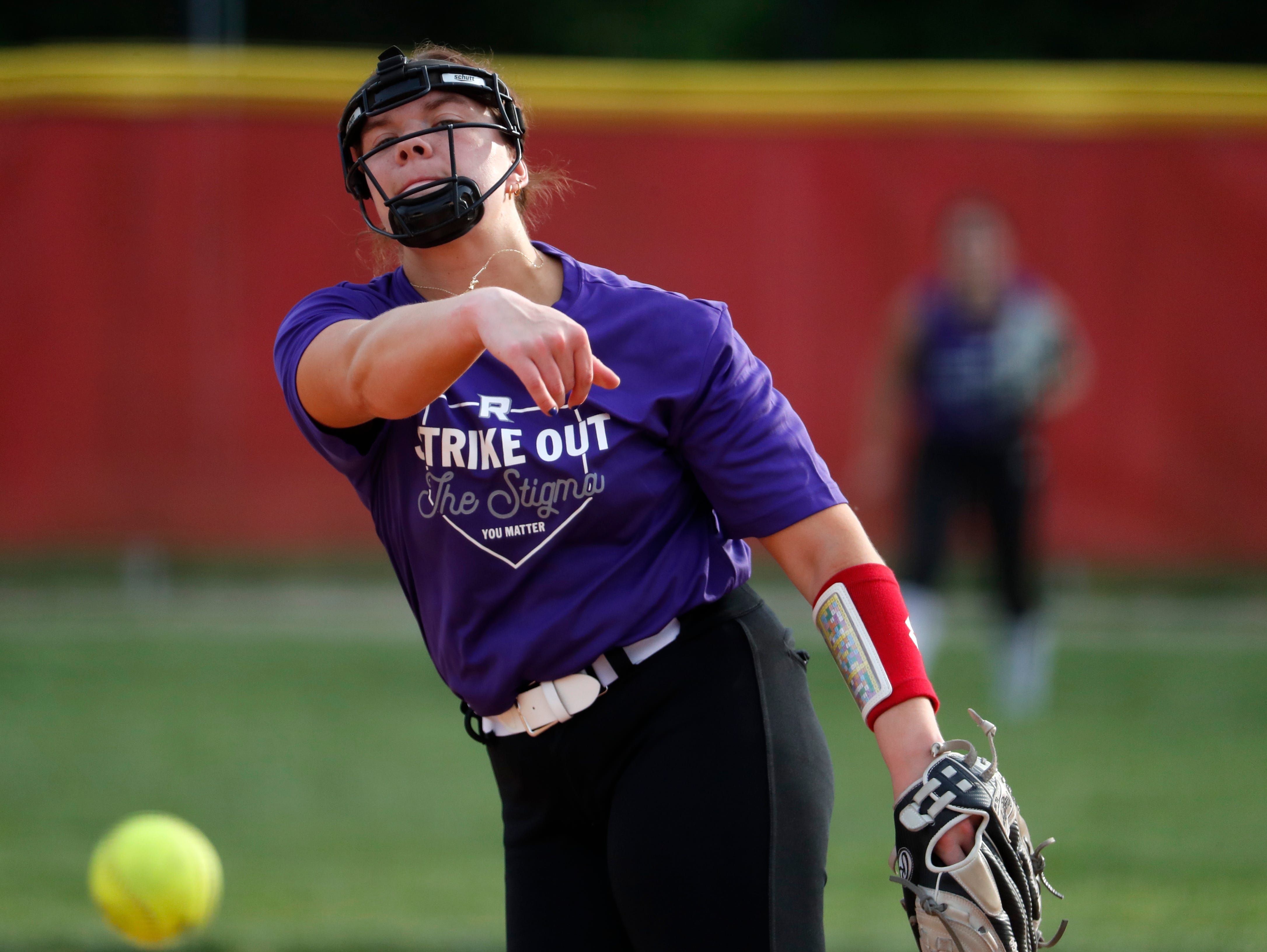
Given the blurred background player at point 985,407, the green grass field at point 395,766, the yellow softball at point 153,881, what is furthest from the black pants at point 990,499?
the yellow softball at point 153,881

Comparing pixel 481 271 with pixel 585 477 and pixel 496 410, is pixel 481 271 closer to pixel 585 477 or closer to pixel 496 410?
pixel 496 410

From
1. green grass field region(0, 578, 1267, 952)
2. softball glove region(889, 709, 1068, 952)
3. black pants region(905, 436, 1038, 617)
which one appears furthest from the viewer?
black pants region(905, 436, 1038, 617)

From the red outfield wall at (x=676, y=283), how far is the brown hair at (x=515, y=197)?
7.08 meters

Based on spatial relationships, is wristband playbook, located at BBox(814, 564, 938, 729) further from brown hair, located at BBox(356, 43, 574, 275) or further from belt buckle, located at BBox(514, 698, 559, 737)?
brown hair, located at BBox(356, 43, 574, 275)

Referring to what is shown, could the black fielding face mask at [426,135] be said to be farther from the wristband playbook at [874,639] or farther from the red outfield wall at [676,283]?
the red outfield wall at [676,283]

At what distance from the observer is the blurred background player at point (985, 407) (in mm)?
7438

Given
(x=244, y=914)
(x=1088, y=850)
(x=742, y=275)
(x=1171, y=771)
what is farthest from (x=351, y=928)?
(x=742, y=275)

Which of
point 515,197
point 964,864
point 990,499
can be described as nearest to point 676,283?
point 990,499

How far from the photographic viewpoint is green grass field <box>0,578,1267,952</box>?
480 centimetres

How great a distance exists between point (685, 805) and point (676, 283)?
326 inches

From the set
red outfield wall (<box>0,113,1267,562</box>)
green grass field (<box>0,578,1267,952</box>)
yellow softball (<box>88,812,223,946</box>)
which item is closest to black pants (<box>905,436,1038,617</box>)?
green grass field (<box>0,578,1267,952</box>)

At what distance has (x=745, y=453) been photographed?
226 cm

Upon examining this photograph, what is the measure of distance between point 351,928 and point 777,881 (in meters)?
2.81

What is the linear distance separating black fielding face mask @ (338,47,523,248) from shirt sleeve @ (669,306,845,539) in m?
0.47
